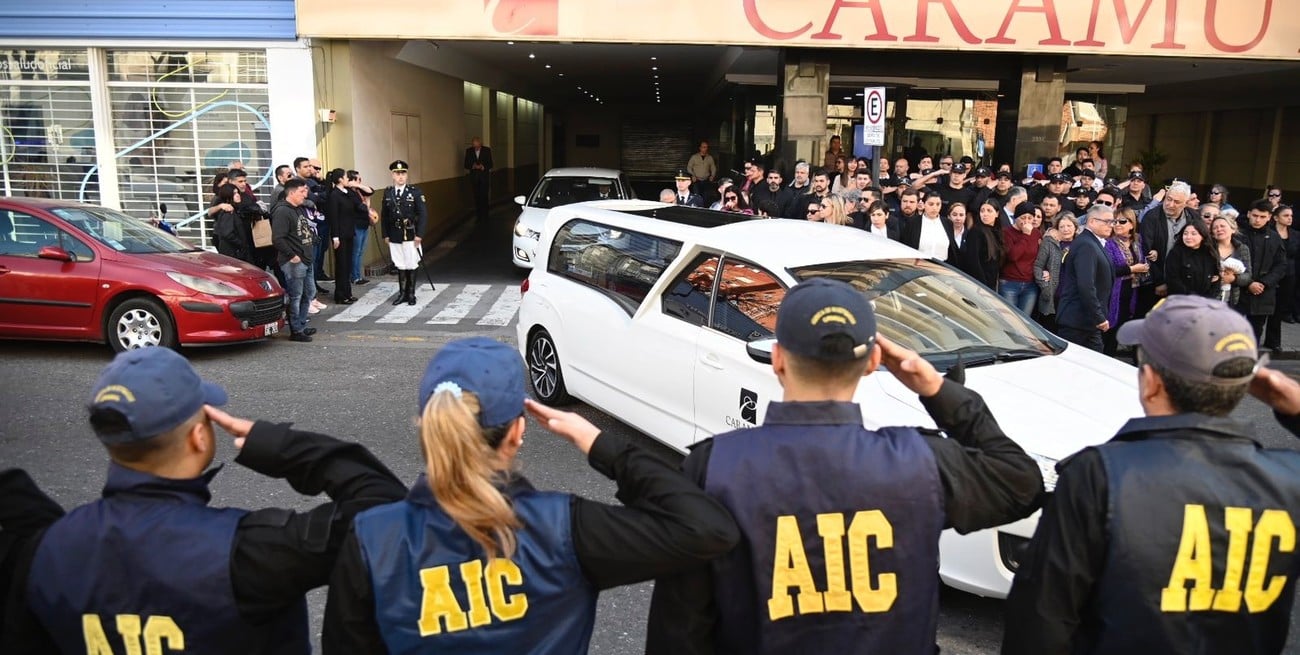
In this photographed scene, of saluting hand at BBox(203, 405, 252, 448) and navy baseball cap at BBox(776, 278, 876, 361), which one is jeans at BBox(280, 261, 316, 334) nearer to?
saluting hand at BBox(203, 405, 252, 448)

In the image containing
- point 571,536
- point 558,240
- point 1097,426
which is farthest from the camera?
point 558,240

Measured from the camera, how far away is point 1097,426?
4.00m

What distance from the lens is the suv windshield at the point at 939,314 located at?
15.8ft

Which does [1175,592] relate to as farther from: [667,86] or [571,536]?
[667,86]

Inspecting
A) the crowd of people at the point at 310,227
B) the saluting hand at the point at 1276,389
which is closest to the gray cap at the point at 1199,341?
the saluting hand at the point at 1276,389

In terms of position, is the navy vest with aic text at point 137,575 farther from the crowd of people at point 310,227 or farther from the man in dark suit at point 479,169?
the man in dark suit at point 479,169

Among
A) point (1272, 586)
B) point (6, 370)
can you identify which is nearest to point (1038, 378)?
point (1272, 586)

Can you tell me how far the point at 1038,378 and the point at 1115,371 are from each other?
2.10 feet

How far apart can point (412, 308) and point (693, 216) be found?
19.2 ft

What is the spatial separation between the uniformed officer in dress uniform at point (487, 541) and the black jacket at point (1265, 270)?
9.13 metres

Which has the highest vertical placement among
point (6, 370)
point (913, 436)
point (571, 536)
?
point (913, 436)

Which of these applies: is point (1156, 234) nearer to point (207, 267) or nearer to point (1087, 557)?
point (1087, 557)

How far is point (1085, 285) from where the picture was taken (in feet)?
23.1

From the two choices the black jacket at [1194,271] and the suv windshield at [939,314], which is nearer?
the suv windshield at [939,314]
